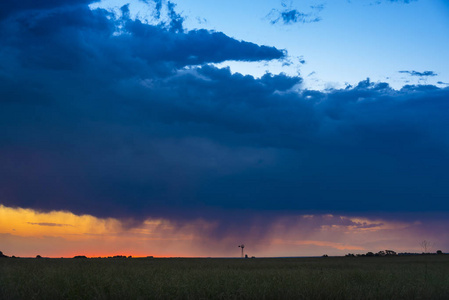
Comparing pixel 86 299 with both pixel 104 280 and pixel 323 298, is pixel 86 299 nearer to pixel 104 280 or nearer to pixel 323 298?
pixel 104 280

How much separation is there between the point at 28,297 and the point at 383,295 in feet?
35.3

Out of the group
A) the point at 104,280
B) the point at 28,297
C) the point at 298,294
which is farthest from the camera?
the point at 104,280

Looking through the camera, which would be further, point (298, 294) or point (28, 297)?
point (298, 294)

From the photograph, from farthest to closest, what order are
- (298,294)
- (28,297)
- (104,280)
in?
1. (104,280)
2. (298,294)
3. (28,297)

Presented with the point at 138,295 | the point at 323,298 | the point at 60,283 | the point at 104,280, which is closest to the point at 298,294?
the point at 323,298

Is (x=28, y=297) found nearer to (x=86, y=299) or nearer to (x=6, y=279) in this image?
(x=86, y=299)

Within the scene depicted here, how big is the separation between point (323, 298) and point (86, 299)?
7.18m

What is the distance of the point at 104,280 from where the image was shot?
43.1 ft

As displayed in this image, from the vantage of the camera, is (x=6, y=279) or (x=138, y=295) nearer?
(x=138, y=295)

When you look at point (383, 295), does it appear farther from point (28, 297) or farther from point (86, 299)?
point (28, 297)

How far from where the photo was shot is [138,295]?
37.8 feet

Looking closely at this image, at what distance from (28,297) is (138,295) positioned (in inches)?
122

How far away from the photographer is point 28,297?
37.2 feet

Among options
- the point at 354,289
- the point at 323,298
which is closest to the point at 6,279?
the point at 323,298
